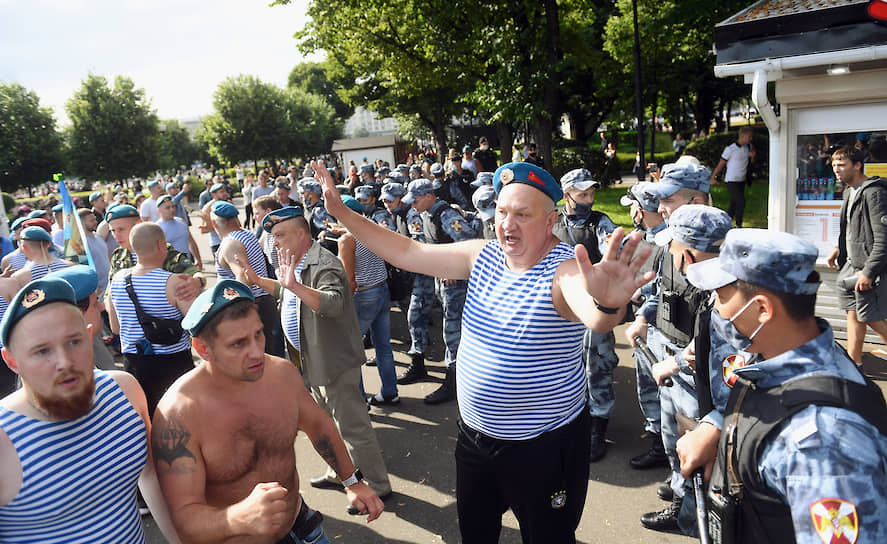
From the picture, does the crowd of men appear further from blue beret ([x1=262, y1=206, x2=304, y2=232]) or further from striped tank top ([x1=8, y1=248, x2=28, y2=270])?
striped tank top ([x1=8, y1=248, x2=28, y2=270])

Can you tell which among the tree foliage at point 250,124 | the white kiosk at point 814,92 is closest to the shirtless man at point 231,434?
the white kiosk at point 814,92

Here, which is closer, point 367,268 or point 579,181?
point 579,181

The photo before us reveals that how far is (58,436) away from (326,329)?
2283 mm

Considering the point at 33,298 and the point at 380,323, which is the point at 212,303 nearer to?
the point at 33,298

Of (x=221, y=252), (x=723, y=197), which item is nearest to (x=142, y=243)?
(x=221, y=252)

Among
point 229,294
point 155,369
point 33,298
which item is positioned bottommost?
point 155,369

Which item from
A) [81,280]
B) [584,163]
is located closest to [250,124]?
[584,163]

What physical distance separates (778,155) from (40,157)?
45359 mm

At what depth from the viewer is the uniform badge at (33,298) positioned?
2004 mm

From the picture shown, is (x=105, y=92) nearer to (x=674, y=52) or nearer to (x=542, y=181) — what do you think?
(x=674, y=52)

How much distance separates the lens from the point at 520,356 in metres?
2.57

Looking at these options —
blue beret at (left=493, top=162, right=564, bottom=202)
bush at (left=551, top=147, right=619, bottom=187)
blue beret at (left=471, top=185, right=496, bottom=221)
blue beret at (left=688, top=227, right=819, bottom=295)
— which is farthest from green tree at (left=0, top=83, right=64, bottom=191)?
blue beret at (left=688, top=227, right=819, bottom=295)

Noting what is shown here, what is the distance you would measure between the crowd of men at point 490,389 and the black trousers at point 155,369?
16 millimetres

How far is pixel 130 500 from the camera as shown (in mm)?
2205
